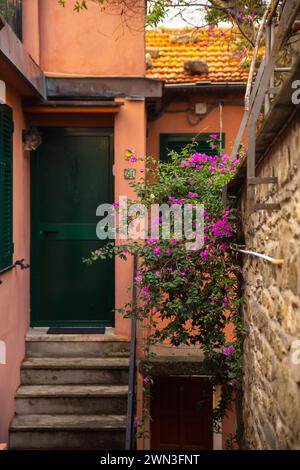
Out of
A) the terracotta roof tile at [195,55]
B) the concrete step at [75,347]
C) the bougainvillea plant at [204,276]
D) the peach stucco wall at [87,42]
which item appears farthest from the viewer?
the terracotta roof tile at [195,55]

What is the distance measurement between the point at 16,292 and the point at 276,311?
3.64 m

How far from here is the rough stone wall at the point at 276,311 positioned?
316 centimetres

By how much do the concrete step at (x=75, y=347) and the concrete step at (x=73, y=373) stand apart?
0.74 ft

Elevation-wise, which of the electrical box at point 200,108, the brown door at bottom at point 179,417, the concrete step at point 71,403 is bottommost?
the brown door at bottom at point 179,417

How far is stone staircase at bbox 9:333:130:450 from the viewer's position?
20.3 ft

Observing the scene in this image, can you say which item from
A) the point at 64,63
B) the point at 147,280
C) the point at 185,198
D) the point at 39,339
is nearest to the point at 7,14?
the point at 64,63

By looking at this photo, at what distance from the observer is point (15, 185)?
6559 mm

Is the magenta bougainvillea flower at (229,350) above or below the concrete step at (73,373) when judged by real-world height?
above

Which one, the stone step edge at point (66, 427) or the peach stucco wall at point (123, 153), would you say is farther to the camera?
the peach stucco wall at point (123, 153)

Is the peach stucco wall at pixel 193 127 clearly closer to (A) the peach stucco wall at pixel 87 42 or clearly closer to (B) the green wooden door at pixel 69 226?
(B) the green wooden door at pixel 69 226

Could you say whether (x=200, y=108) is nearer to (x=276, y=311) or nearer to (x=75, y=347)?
(x=75, y=347)

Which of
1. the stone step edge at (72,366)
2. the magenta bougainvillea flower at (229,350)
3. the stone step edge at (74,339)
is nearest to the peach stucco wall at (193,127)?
the stone step edge at (74,339)

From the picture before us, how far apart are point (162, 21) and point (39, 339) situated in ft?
12.9

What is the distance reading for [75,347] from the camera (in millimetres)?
6891
